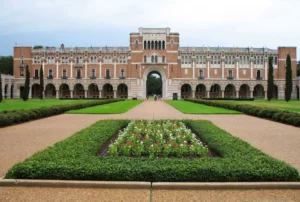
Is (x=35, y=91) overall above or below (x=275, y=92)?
above

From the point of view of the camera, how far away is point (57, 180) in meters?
5.26

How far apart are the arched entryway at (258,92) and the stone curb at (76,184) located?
212ft

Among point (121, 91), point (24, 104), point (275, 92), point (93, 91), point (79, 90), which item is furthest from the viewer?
point (121, 91)

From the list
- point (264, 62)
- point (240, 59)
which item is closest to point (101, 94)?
point (240, 59)

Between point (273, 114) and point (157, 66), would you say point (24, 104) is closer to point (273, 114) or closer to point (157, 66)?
point (273, 114)

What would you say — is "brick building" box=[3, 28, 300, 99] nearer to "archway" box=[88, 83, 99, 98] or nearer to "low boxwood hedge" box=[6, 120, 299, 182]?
"archway" box=[88, 83, 99, 98]

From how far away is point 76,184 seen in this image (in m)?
5.16

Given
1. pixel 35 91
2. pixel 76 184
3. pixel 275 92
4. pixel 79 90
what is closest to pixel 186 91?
pixel 275 92

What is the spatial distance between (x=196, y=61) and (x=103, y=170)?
58478 mm

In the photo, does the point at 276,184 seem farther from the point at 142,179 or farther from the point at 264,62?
the point at 264,62

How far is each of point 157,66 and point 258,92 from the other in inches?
1022

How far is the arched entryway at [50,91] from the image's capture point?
64.7 metres

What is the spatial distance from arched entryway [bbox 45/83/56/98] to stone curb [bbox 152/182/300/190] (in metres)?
64.6

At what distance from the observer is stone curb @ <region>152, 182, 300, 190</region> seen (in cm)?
509
